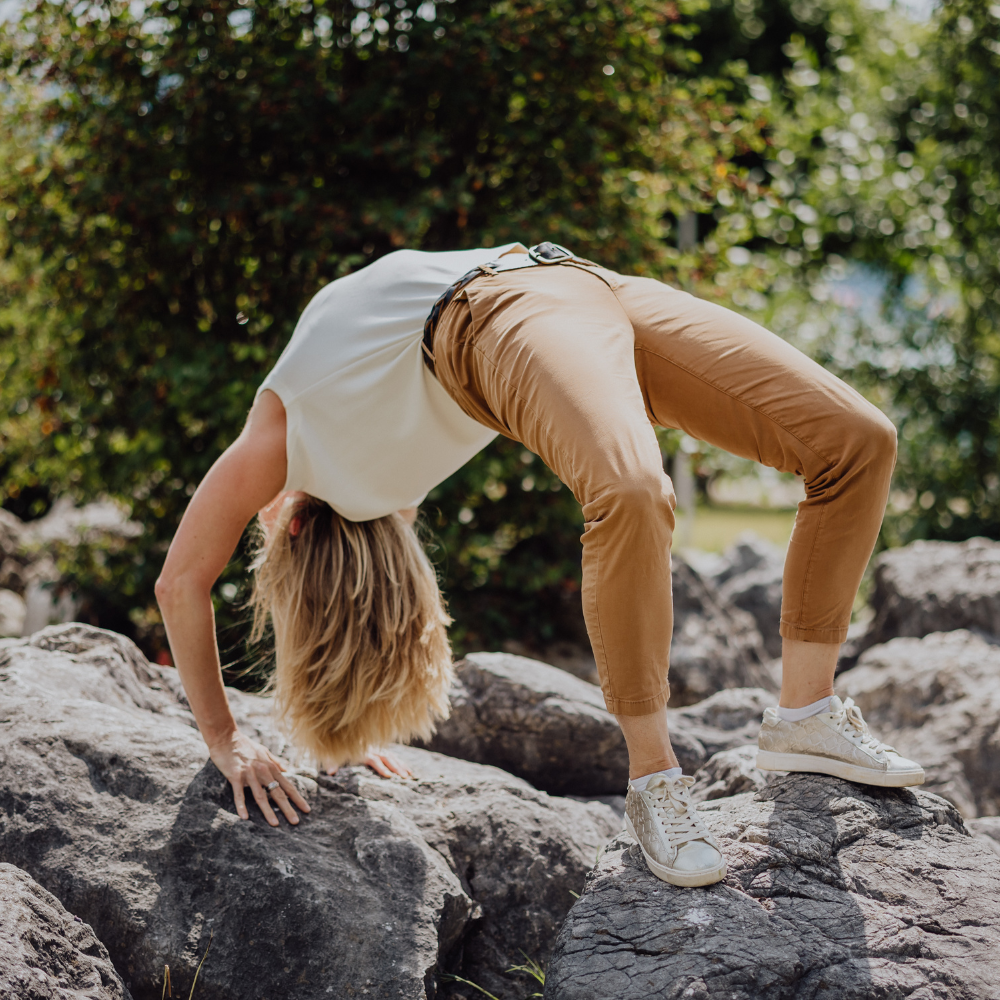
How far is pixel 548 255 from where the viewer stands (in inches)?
101

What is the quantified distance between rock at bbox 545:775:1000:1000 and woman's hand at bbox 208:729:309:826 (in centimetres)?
81

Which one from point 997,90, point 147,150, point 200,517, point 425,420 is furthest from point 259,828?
point 997,90

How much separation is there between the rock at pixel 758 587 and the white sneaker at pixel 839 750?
3.29 m

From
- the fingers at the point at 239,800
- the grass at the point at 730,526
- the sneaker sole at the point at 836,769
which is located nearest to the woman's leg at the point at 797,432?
the sneaker sole at the point at 836,769

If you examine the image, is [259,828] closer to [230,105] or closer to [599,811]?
[599,811]

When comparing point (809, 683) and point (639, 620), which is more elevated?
point (639, 620)

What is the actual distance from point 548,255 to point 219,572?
46.0 inches

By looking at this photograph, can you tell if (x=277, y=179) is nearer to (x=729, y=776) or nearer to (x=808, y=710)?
Result: (x=729, y=776)

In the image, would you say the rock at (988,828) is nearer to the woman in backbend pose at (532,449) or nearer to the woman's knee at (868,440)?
the woman in backbend pose at (532,449)

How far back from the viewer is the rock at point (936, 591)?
5035 mm

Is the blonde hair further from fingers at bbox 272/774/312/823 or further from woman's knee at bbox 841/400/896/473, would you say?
woman's knee at bbox 841/400/896/473

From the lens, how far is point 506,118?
16.2 ft

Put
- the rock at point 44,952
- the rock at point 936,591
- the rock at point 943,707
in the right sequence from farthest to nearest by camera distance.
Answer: the rock at point 936,591
the rock at point 943,707
the rock at point 44,952

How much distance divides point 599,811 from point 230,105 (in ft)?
12.3
